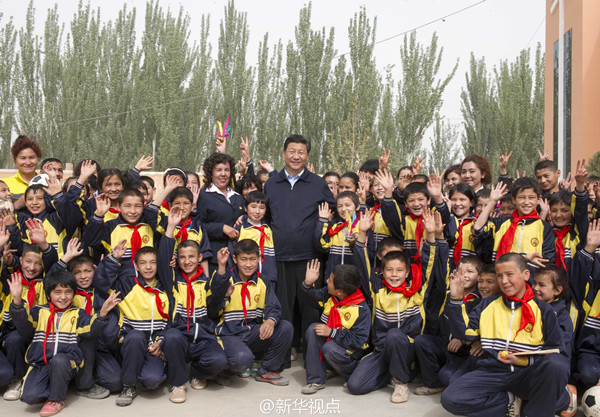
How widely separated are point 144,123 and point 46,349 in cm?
1555

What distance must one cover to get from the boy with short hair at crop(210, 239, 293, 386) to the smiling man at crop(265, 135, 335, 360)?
0.35 meters

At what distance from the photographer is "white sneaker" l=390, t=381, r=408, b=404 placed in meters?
4.31

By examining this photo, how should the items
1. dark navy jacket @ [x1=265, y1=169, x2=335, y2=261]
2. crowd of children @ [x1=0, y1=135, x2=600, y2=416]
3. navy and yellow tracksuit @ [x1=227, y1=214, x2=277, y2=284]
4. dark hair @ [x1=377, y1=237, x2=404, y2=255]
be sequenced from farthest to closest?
dark navy jacket @ [x1=265, y1=169, x2=335, y2=261], navy and yellow tracksuit @ [x1=227, y1=214, x2=277, y2=284], dark hair @ [x1=377, y1=237, x2=404, y2=255], crowd of children @ [x1=0, y1=135, x2=600, y2=416]

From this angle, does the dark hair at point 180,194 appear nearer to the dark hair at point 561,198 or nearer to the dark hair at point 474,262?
the dark hair at point 474,262

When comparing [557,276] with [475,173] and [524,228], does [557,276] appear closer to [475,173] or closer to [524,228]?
[524,228]

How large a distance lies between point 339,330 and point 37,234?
2.47 meters

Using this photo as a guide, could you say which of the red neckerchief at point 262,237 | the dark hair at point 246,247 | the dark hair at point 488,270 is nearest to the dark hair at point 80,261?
the dark hair at point 246,247

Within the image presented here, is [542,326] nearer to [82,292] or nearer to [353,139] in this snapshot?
[82,292]

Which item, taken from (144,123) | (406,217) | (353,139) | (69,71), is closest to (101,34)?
(69,71)

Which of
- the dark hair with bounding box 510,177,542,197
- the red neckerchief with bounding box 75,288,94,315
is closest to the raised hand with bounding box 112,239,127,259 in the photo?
the red neckerchief with bounding box 75,288,94,315

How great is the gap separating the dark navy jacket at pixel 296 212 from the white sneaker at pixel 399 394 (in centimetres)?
135

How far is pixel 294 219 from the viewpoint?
16.9ft

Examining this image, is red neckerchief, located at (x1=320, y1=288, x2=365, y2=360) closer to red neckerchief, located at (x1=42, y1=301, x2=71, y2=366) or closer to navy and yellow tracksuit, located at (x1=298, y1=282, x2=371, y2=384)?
navy and yellow tracksuit, located at (x1=298, y1=282, x2=371, y2=384)

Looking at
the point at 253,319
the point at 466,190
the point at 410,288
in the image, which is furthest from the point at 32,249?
the point at 466,190
